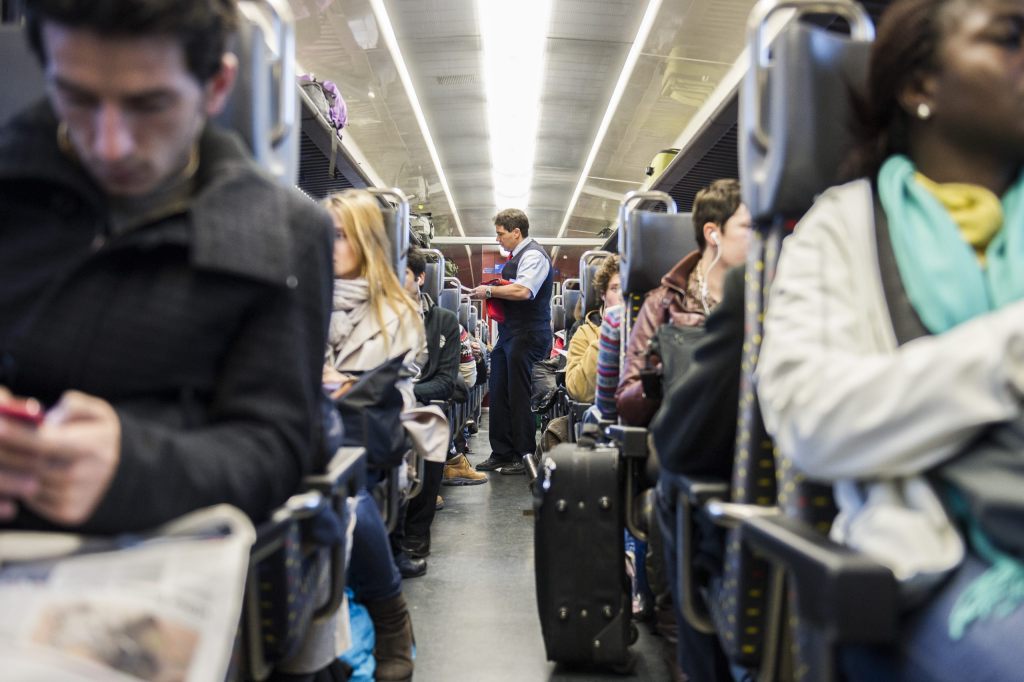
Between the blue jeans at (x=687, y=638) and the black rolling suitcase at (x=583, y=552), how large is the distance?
0.46m

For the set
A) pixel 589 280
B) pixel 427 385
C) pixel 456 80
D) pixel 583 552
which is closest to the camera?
pixel 583 552

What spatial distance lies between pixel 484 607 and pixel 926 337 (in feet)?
7.94

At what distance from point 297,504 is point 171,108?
64cm

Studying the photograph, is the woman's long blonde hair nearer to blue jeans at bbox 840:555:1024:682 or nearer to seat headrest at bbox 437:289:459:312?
blue jeans at bbox 840:555:1024:682

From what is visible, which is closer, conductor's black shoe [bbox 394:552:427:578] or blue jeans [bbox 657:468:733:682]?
blue jeans [bbox 657:468:733:682]

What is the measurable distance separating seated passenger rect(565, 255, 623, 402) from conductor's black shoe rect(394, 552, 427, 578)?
1.26 meters

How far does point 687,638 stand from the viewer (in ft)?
5.82

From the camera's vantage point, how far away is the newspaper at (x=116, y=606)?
757 millimetres

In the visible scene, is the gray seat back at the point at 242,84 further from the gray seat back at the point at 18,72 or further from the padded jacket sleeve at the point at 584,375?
the padded jacket sleeve at the point at 584,375

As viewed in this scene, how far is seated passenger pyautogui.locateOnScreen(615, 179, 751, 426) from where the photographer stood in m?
2.33

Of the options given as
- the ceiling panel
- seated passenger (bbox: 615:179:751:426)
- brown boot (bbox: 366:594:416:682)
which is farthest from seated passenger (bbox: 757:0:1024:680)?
the ceiling panel

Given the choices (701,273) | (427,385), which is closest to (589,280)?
(427,385)

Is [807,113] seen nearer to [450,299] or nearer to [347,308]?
[347,308]

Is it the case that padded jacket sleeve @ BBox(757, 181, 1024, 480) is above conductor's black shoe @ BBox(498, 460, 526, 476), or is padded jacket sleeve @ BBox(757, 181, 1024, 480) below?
above
